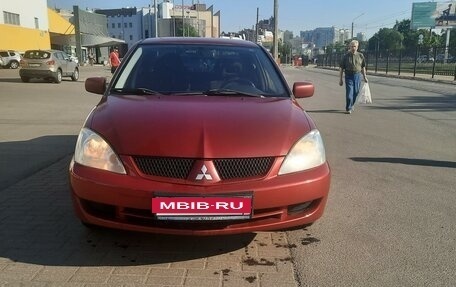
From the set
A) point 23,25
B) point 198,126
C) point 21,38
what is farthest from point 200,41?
point 23,25

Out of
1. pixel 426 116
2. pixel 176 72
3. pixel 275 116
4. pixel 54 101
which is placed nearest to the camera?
pixel 275 116

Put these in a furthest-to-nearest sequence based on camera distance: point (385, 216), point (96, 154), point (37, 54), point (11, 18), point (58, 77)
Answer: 1. point (11, 18)
2. point (58, 77)
3. point (37, 54)
4. point (385, 216)
5. point (96, 154)

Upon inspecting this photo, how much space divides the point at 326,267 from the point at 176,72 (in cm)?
227

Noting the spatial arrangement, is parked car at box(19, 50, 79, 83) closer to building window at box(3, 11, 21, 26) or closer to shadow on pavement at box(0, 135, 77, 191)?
shadow on pavement at box(0, 135, 77, 191)

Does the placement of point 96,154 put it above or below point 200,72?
below

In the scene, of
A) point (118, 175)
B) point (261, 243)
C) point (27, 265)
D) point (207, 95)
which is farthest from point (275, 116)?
point (27, 265)

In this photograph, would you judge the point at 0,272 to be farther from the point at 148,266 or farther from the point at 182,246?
the point at 182,246

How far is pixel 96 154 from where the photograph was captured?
331 cm

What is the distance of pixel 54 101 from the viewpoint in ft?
47.5

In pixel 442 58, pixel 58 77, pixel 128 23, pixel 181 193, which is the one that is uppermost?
pixel 128 23

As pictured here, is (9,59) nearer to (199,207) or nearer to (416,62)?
(416,62)

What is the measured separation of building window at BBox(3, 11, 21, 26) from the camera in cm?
4191

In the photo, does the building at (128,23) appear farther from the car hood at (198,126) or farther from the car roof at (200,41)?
the car hood at (198,126)

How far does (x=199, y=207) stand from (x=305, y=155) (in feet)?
2.92
